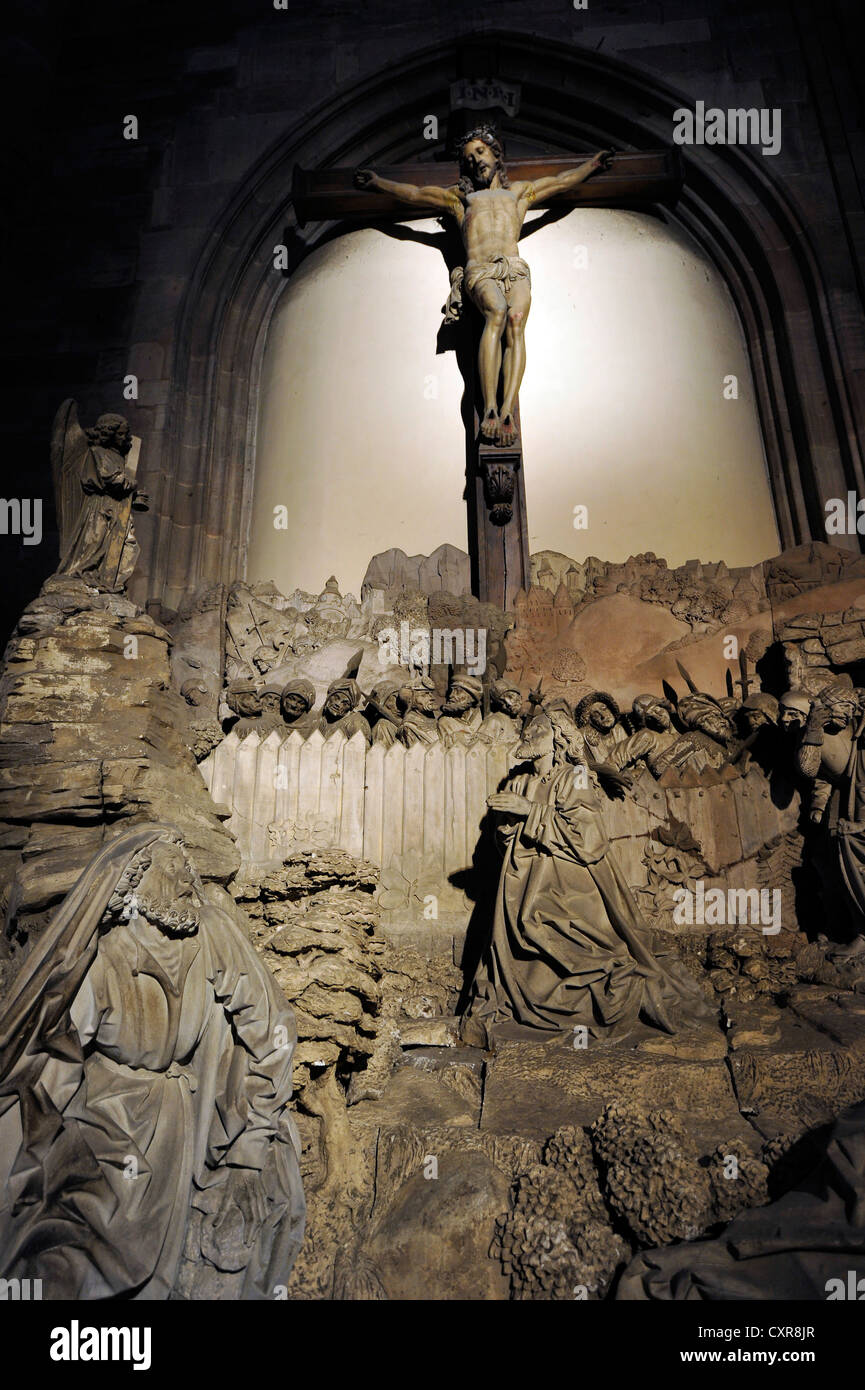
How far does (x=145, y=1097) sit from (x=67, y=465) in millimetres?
5429

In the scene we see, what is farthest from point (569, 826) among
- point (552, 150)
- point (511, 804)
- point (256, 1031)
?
point (552, 150)

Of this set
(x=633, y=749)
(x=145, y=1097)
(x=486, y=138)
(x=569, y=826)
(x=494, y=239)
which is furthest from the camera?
(x=486, y=138)

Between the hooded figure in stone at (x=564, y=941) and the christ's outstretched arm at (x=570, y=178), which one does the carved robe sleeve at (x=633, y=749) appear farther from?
the christ's outstretched arm at (x=570, y=178)

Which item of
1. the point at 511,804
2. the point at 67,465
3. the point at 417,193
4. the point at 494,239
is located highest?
the point at 417,193

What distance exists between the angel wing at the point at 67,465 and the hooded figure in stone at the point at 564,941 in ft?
13.4

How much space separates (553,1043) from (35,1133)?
269 centimetres

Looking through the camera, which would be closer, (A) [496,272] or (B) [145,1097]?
(B) [145,1097]

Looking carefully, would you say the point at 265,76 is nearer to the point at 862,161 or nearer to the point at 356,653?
the point at 862,161

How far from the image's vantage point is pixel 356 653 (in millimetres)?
8266

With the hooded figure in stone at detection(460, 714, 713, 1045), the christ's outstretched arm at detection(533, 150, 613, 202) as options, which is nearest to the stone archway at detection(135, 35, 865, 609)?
the christ's outstretched arm at detection(533, 150, 613, 202)

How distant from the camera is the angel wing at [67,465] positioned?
23.9 feet

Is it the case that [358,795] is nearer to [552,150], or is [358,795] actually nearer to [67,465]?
[67,465]

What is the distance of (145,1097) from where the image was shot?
11.5ft

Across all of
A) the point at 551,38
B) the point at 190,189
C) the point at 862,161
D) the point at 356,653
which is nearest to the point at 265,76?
the point at 190,189
